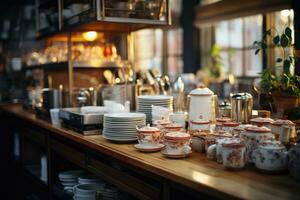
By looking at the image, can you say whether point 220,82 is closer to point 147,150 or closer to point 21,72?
point 21,72

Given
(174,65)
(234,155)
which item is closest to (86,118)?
(234,155)

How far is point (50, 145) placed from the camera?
3004 mm

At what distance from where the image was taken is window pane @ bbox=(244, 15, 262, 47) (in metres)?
5.88

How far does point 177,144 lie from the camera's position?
1.73m

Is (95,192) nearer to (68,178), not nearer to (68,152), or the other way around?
(68,152)

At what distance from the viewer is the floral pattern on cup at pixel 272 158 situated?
4.76 feet

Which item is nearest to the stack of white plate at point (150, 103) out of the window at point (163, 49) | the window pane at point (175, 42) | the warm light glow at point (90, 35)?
the warm light glow at point (90, 35)

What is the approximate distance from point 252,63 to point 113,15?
3666 mm

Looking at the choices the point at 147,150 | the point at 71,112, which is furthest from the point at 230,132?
the point at 71,112

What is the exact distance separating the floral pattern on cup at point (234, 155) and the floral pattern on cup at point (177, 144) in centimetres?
23

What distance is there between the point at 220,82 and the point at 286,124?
4.12 m

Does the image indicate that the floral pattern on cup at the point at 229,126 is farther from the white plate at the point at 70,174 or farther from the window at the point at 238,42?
the window at the point at 238,42

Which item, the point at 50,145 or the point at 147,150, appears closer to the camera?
the point at 147,150

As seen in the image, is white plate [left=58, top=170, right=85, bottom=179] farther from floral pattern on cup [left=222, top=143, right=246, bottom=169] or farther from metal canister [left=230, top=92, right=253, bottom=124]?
floral pattern on cup [left=222, top=143, right=246, bottom=169]
